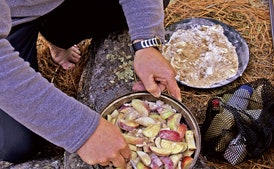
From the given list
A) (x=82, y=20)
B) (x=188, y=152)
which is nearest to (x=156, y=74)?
(x=188, y=152)

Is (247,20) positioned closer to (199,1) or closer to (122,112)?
(199,1)

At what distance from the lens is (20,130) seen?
5.27 ft

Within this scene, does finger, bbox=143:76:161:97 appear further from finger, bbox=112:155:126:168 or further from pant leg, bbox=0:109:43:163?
pant leg, bbox=0:109:43:163

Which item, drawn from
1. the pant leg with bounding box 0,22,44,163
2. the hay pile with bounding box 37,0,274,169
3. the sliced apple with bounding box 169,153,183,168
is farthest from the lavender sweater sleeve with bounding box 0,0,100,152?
the hay pile with bounding box 37,0,274,169

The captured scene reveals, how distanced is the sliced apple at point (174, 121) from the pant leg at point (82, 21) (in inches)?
22.7

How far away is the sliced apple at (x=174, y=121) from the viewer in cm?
131

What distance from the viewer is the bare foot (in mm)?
1987

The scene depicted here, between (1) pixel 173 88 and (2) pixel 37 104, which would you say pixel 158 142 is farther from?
(2) pixel 37 104

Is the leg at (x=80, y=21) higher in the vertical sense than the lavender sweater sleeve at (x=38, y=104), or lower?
lower

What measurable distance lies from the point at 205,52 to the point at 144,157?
2.77 feet

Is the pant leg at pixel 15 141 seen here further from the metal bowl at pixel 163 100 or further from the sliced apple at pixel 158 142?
the sliced apple at pixel 158 142

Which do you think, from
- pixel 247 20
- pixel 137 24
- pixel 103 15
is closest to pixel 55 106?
pixel 137 24

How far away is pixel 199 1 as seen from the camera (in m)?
2.25

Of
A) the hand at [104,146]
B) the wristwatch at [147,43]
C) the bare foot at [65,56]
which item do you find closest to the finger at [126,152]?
the hand at [104,146]
